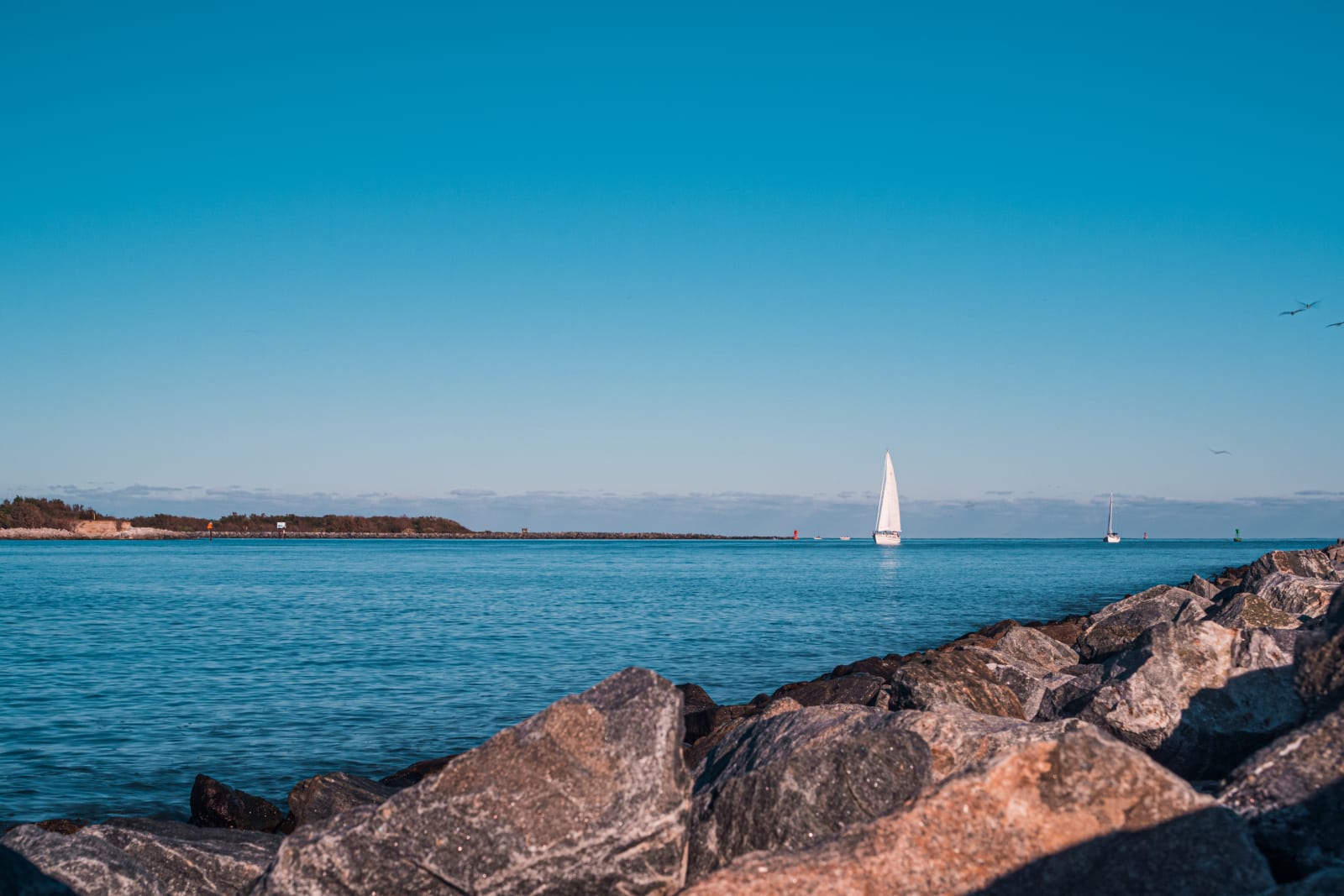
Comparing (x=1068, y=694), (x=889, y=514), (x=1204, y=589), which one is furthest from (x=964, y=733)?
(x=889, y=514)

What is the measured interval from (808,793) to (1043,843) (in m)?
1.63

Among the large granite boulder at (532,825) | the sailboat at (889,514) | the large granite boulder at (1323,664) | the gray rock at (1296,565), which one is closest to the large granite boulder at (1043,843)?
the large granite boulder at (532,825)

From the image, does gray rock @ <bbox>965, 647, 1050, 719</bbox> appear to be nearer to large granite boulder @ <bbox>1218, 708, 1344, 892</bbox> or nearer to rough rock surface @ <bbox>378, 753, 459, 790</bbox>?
large granite boulder @ <bbox>1218, 708, 1344, 892</bbox>

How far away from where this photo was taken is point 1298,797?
4840 millimetres

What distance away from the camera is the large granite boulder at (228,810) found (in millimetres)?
9070

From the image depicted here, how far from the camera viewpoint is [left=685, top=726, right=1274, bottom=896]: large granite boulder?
14.3 ft

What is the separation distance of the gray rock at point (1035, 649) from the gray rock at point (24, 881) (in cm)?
1205

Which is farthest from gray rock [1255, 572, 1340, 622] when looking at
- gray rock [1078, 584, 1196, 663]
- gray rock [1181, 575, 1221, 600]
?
gray rock [1181, 575, 1221, 600]

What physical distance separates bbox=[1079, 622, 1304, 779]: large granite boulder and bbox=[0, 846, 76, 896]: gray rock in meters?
7.31

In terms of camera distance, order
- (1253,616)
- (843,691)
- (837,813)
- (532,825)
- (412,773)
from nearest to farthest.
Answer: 1. (532,825)
2. (837,813)
3. (412,773)
4. (1253,616)
5. (843,691)

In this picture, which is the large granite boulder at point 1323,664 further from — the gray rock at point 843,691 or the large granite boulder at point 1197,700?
the gray rock at point 843,691

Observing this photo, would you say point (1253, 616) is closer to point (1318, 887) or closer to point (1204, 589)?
point (1318, 887)

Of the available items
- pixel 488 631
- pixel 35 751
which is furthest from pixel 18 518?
pixel 35 751

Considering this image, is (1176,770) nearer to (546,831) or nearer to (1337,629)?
(1337,629)
